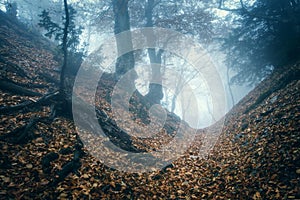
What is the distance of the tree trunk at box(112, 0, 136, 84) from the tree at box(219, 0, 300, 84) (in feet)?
23.6

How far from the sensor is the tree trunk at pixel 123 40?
1464 cm

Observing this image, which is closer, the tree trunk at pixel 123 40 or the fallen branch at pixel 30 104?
the fallen branch at pixel 30 104

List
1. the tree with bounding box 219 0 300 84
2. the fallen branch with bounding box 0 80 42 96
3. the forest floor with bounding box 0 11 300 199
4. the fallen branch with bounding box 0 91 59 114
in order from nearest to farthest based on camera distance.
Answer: the forest floor with bounding box 0 11 300 199 → the fallen branch with bounding box 0 91 59 114 → the fallen branch with bounding box 0 80 42 96 → the tree with bounding box 219 0 300 84

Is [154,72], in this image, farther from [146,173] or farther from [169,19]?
[146,173]

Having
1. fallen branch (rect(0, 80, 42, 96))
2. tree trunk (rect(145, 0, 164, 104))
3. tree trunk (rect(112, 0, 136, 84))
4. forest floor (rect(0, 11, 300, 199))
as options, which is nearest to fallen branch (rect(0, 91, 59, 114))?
forest floor (rect(0, 11, 300, 199))

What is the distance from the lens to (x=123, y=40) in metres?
15.0

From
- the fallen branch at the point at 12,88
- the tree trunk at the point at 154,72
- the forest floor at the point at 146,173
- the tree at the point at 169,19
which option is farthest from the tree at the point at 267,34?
the fallen branch at the point at 12,88

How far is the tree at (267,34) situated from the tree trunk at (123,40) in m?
7.18

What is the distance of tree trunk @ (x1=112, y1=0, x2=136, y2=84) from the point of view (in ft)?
48.0

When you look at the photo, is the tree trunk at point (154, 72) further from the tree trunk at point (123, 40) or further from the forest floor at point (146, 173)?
the forest floor at point (146, 173)

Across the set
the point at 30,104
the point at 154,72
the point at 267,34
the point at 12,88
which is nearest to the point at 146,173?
the point at 30,104

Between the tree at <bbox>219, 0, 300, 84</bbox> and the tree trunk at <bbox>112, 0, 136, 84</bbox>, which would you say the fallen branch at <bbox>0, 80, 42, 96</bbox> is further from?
the tree at <bbox>219, 0, 300, 84</bbox>

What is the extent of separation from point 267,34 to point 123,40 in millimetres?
10210

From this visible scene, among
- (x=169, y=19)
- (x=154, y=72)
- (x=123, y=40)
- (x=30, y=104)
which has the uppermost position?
(x=169, y=19)
